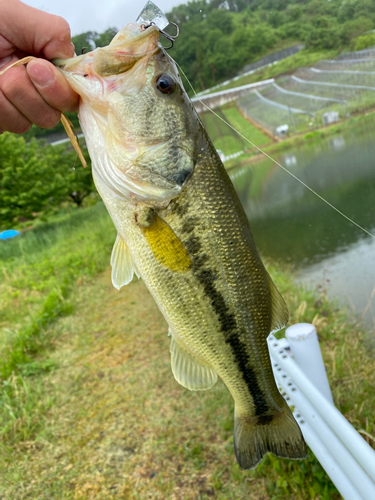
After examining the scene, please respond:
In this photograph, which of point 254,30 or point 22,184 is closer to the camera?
point 254,30

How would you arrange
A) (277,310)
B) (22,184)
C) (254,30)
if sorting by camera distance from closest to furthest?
(277,310) → (254,30) → (22,184)

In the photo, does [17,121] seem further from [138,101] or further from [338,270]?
[338,270]

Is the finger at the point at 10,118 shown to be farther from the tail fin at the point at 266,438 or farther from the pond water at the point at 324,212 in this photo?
the pond water at the point at 324,212

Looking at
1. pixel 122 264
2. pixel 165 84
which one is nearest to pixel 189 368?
pixel 122 264

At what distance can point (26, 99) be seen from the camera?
1475mm

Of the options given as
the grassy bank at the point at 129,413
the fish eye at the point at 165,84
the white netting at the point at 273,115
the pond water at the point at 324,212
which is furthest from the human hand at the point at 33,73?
the white netting at the point at 273,115

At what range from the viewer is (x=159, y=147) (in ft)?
4.94

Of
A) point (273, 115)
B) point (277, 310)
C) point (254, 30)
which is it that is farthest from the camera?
point (254, 30)

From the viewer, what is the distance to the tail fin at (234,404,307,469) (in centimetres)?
170

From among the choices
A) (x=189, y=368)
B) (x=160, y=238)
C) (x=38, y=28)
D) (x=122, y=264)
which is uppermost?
(x=38, y=28)

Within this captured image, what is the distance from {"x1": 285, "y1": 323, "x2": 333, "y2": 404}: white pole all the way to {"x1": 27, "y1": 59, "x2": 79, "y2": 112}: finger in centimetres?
215

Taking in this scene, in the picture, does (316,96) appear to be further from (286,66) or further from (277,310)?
(277,310)

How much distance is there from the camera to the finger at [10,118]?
153 cm

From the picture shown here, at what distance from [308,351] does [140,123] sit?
2.06m
